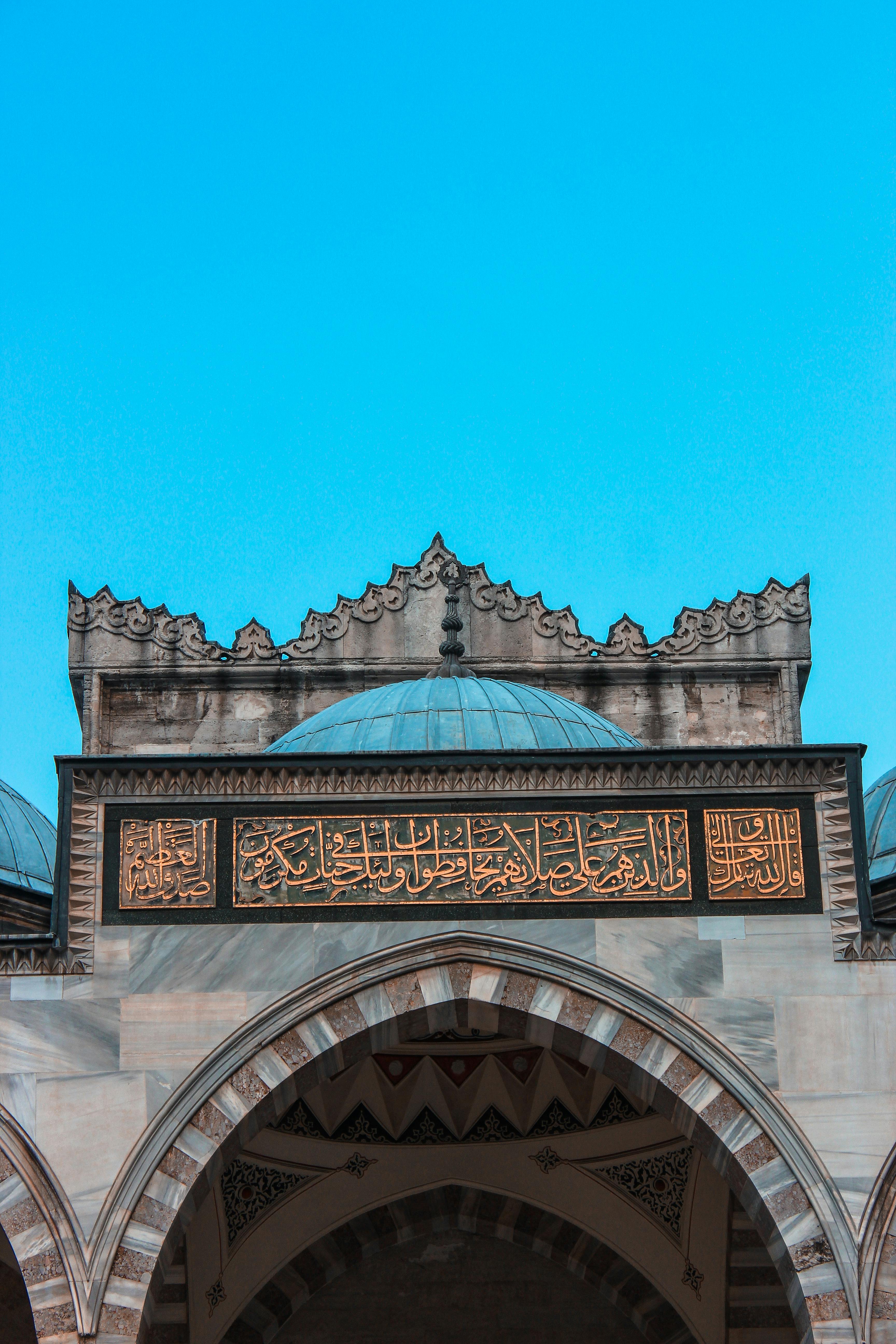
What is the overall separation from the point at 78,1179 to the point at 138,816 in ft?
6.02

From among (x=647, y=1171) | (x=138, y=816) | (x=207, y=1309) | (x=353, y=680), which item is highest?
(x=353, y=680)

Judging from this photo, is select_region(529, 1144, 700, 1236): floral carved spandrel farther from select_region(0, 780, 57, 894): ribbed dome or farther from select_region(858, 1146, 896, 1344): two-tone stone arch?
select_region(0, 780, 57, 894): ribbed dome

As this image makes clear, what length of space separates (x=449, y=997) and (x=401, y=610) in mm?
6062

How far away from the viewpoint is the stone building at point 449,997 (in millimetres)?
9219

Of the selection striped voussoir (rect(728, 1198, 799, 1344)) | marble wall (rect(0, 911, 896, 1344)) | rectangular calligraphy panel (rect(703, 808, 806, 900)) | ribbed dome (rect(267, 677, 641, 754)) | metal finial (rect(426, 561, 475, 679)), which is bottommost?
striped voussoir (rect(728, 1198, 799, 1344))

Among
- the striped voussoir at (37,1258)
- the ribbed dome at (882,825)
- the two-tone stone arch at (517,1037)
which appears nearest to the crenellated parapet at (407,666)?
the ribbed dome at (882,825)

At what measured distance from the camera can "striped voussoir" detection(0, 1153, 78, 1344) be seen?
353 inches

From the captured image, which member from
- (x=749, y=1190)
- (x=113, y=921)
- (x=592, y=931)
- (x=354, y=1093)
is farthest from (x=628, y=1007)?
(x=354, y=1093)

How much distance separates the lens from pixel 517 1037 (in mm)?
9961

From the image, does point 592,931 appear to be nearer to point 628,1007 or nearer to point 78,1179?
point 628,1007

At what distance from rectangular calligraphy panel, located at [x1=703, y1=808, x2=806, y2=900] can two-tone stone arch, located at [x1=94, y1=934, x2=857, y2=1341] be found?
0.74m

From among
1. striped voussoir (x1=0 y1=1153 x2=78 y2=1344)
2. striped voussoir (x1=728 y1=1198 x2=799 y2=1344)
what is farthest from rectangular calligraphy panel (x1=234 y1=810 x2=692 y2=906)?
striped voussoir (x1=728 y1=1198 x2=799 y2=1344)

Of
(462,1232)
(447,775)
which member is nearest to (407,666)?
(462,1232)

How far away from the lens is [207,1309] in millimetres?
11875
